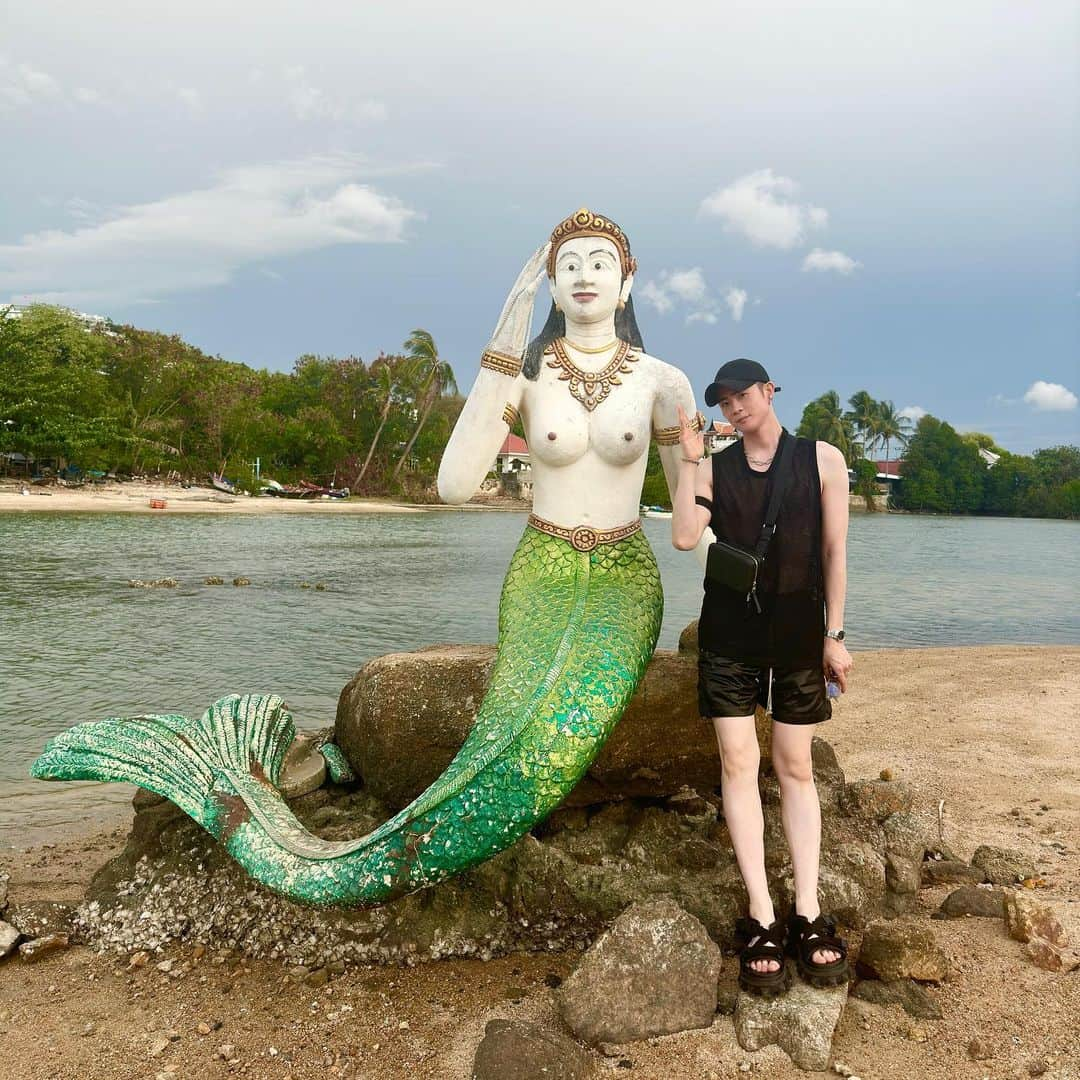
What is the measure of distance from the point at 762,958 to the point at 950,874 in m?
1.67

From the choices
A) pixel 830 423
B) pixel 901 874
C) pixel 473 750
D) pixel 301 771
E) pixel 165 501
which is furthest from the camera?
pixel 830 423

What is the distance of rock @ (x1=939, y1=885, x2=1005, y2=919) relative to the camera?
3551 mm

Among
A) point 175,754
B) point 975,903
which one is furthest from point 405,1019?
point 975,903

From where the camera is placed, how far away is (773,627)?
3119mm

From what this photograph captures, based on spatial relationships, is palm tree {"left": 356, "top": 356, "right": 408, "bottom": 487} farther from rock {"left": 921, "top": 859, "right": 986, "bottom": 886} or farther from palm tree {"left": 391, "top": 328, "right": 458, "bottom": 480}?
rock {"left": 921, "top": 859, "right": 986, "bottom": 886}

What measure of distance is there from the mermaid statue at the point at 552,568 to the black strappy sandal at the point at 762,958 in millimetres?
828

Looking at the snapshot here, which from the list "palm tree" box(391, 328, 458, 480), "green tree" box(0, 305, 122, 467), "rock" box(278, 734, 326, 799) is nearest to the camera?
"rock" box(278, 734, 326, 799)

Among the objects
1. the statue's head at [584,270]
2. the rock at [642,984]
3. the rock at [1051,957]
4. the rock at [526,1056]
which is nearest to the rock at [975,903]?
the rock at [1051,957]

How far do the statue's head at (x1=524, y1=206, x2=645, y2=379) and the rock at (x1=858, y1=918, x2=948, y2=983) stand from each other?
2.65 metres

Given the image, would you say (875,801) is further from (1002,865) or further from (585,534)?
(585,534)

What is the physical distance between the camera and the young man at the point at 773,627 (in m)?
3.12

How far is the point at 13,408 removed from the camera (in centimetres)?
3772

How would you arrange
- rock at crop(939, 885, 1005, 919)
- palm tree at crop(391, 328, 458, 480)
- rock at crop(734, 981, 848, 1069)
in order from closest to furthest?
rock at crop(734, 981, 848, 1069) → rock at crop(939, 885, 1005, 919) → palm tree at crop(391, 328, 458, 480)

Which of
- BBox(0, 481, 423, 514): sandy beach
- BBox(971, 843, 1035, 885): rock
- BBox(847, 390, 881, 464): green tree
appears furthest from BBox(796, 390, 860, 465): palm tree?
BBox(971, 843, 1035, 885): rock
